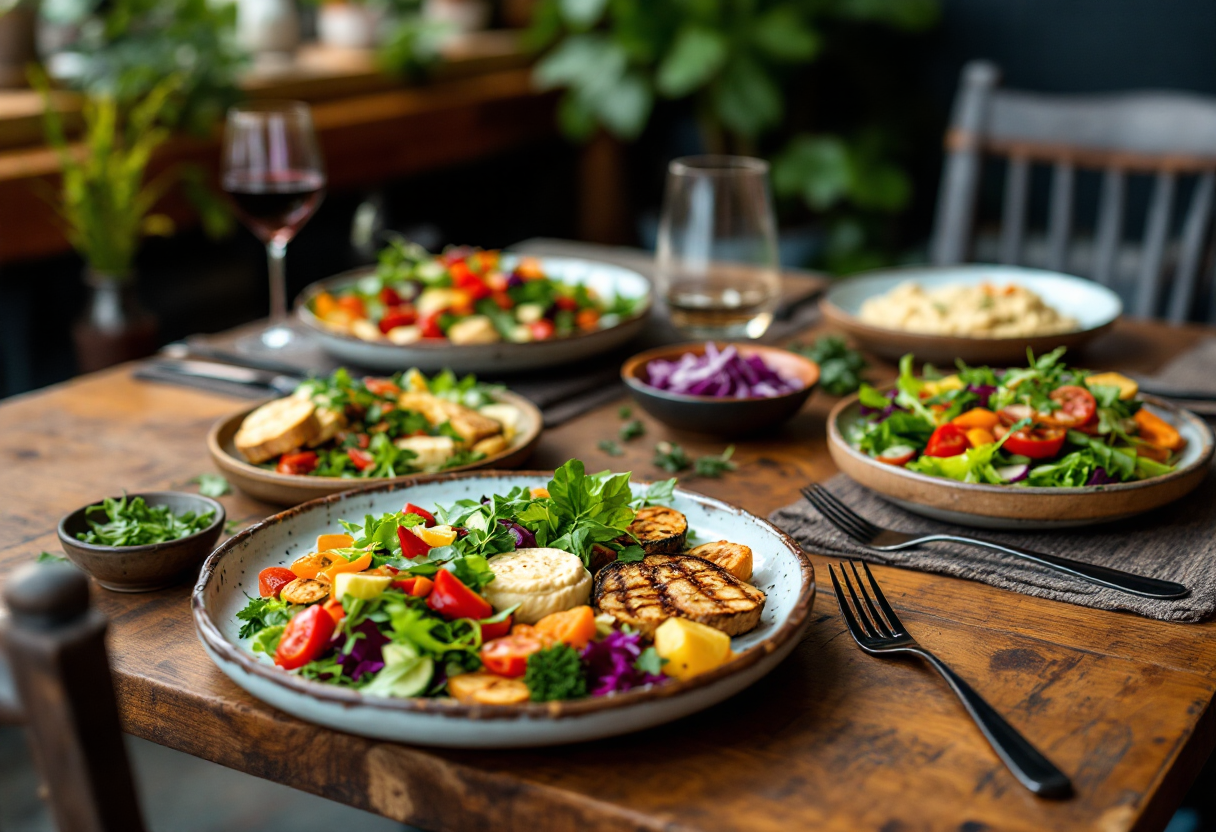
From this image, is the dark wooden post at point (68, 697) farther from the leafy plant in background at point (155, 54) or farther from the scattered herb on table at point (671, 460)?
the leafy plant in background at point (155, 54)

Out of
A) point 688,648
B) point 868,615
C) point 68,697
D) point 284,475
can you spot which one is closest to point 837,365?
point 868,615

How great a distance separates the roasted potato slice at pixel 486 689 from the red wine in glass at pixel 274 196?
113 cm

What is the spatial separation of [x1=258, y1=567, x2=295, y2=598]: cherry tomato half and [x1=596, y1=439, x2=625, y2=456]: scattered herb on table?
1.81ft

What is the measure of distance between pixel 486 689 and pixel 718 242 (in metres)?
Answer: 1.00

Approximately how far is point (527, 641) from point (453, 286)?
114 centimetres

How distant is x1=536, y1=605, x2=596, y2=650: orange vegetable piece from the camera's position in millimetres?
809

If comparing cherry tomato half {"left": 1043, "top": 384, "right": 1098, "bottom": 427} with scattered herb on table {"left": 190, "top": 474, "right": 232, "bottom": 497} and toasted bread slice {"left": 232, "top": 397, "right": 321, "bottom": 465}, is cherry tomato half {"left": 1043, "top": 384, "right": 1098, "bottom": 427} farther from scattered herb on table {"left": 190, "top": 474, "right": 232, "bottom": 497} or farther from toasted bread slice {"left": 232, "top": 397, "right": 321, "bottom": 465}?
scattered herb on table {"left": 190, "top": 474, "right": 232, "bottom": 497}

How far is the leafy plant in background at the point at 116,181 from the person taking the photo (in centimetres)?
273

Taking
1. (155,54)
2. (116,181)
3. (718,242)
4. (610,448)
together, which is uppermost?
(155,54)

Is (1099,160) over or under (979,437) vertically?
over

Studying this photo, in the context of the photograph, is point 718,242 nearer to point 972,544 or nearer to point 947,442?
point 947,442

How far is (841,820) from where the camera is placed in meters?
0.73

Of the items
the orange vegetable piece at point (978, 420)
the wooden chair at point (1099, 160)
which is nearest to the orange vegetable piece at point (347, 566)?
the orange vegetable piece at point (978, 420)

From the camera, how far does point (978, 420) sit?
1242mm
